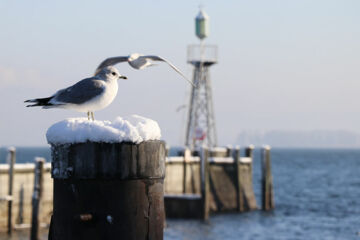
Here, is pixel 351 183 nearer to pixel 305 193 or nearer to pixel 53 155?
pixel 305 193

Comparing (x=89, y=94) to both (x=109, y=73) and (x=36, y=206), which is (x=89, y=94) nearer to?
(x=109, y=73)

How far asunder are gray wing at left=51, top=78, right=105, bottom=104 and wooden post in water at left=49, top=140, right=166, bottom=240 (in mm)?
1261

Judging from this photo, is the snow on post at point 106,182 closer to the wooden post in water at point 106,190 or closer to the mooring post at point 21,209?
the wooden post in water at point 106,190

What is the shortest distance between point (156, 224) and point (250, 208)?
32.6m

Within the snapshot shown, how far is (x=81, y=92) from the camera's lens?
4379 millimetres

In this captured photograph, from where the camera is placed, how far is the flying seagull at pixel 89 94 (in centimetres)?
430

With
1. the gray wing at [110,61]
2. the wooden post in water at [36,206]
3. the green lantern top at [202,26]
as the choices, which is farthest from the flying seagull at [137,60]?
the green lantern top at [202,26]

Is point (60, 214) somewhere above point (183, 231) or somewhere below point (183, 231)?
above

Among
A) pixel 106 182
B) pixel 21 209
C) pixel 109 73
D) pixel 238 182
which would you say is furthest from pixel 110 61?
pixel 238 182

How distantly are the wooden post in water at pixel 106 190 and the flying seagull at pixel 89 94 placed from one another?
4.21ft

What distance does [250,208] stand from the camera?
1385 inches

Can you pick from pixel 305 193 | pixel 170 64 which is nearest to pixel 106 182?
pixel 170 64

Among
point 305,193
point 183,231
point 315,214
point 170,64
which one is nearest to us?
point 170,64

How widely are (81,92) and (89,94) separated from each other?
6cm
